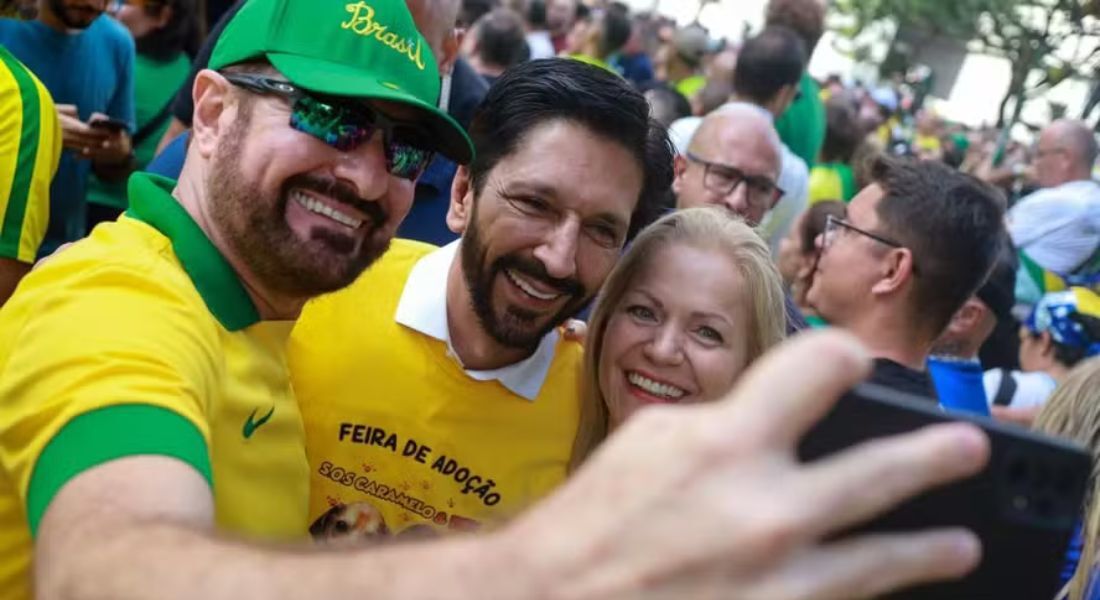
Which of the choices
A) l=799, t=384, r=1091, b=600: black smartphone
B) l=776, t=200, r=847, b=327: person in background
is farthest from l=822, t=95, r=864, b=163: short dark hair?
l=799, t=384, r=1091, b=600: black smartphone

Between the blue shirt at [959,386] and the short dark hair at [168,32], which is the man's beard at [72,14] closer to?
the short dark hair at [168,32]

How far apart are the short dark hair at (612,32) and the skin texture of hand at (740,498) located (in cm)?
720

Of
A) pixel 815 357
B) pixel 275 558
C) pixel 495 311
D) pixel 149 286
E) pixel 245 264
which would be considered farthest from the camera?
pixel 495 311

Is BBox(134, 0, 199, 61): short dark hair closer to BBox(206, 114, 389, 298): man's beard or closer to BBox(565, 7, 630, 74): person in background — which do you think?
BBox(206, 114, 389, 298): man's beard

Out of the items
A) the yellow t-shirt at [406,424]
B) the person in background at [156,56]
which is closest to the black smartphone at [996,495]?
the yellow t-shirt at [406,424]

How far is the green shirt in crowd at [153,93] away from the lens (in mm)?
4629

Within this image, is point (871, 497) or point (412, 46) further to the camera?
point (412, 46)

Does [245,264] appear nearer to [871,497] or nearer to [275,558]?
[275,558]

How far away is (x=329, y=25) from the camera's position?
1893 millimetres

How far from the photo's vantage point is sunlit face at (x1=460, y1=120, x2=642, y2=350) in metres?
2.40

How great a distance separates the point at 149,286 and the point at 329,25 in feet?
1.92

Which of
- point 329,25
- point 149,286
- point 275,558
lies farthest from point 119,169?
point 275,558

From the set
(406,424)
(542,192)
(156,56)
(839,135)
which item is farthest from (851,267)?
(839,135)

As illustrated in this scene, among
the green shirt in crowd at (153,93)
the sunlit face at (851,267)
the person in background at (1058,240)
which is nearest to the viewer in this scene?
the sunlit face at (851,267)
